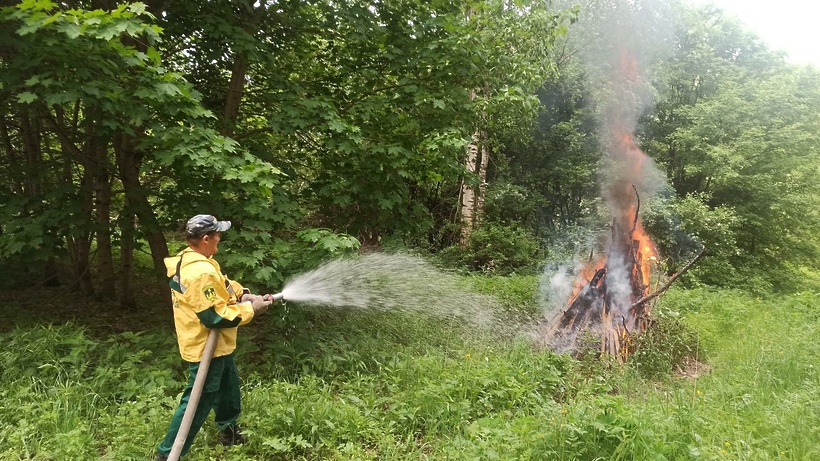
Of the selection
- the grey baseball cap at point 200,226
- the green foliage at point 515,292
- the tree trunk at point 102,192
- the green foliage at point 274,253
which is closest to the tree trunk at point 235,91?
the tree trunk at point 102,192

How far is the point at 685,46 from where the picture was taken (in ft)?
45.1

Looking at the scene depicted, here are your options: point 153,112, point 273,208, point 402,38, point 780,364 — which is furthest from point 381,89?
point 780,364

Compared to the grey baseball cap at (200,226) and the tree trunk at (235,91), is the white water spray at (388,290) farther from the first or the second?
the tree trunk at (235,91)

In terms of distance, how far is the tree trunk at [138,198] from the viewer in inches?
215

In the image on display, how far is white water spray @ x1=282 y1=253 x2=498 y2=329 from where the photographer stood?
16.2ft

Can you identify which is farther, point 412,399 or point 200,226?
point 412,399

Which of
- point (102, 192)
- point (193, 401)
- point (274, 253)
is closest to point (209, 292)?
point (193, 401)

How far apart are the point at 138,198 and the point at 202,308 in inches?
122

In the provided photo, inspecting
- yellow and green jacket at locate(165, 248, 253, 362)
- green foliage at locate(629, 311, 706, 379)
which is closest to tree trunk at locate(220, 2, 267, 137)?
yellow and green jacket at locate(165, 248, 253, 362)

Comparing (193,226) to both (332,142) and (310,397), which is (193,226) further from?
(332,142)

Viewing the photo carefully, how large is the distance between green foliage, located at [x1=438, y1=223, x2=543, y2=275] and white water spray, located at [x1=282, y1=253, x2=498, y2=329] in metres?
3.33

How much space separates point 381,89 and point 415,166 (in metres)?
1.12

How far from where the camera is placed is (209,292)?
313cm

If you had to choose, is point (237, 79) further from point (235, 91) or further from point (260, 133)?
point (260, 133)
